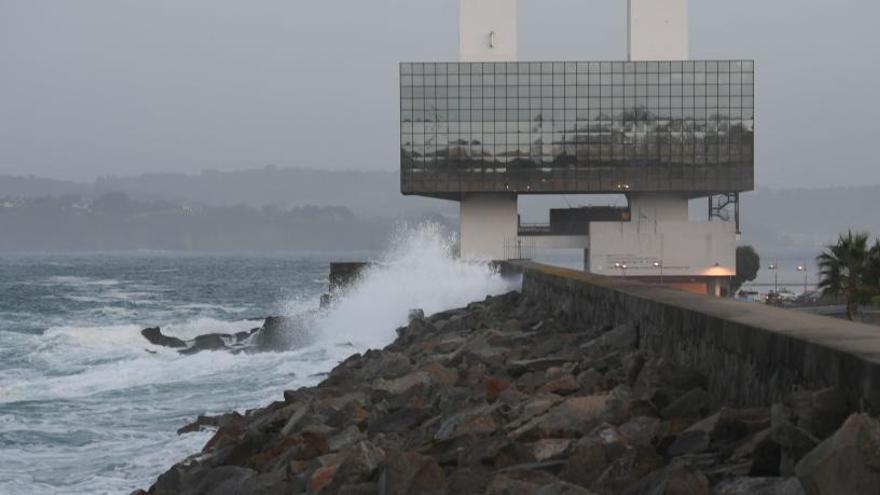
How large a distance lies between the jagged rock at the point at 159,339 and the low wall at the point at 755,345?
26507 mm

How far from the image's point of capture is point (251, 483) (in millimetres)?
9945

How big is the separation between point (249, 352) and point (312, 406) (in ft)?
66.2

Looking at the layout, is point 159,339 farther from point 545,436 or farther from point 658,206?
point 545,436

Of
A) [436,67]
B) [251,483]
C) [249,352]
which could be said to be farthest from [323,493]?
[436,67]

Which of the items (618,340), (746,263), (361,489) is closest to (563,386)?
(618,340)

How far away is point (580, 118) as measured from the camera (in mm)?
61250

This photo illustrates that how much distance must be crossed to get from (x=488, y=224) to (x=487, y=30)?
9.10 metres

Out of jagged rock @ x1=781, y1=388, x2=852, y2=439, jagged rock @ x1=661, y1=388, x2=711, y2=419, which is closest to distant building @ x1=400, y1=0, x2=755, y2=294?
jagged rock @ x1=661, y1=388, x2=711, y2=419

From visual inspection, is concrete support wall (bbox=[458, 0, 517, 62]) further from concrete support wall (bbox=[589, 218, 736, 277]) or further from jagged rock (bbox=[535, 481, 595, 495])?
jagged rock (bbox=[535, 481, 595, 495])

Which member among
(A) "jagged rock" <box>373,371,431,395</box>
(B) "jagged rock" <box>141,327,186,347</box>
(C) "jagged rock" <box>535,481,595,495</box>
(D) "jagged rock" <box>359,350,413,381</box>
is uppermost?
(C) "jagged rock" <box>535,481,595,495</box>

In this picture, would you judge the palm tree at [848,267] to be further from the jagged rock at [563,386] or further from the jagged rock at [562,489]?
the jagged rock at [562,489]

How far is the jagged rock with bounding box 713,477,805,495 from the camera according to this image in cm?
588

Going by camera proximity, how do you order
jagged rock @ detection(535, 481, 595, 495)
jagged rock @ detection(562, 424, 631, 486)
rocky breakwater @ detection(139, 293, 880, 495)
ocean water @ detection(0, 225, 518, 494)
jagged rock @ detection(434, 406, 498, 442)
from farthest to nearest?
ocean water @ detection(0, 225, 518, 494) < jagged rock @ detection(434, 406, 498, 442) < jagged rock @ detection(562, 424, 631, 486) < jagged rock @ detection(535, 481, 595, 495) < rocky breakwater @ detection(139, 293, 880, 495)

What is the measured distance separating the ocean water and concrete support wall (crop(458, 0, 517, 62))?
1359 cm
